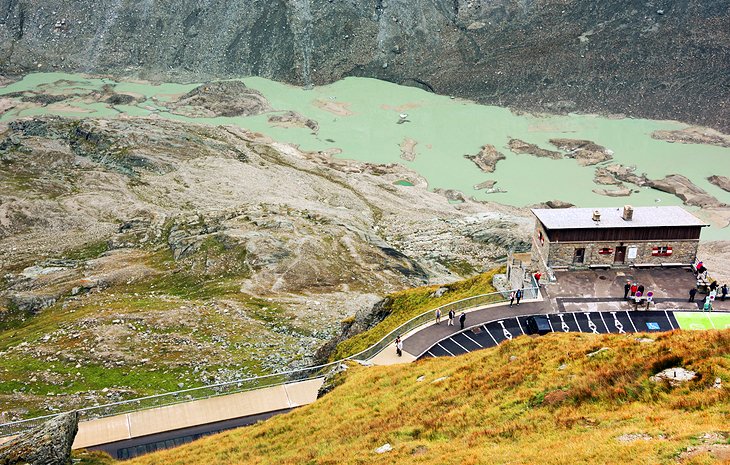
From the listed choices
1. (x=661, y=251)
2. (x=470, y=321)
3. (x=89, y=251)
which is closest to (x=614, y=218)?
(x=661, y=251)

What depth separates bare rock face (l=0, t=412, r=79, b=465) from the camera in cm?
2648

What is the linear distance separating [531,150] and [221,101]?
52.6 m

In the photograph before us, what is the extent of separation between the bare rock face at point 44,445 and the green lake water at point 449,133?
2767 inches

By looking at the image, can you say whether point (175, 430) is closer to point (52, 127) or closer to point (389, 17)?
point (52, 127)

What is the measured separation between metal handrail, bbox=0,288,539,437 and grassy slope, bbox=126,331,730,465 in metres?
4.86

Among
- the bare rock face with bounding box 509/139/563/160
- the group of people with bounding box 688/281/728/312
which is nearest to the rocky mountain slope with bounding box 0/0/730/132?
the bare rock face with bounding box 509/139/563/160

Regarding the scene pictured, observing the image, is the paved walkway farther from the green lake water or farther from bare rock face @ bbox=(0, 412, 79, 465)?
the green lake water

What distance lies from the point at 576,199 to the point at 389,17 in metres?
63.7

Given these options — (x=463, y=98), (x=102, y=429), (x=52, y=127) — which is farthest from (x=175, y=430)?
(x=463, y=98)

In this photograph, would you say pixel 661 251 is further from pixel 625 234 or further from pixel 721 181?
pixel 721 181

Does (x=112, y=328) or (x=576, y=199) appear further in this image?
(x=576, y=199)

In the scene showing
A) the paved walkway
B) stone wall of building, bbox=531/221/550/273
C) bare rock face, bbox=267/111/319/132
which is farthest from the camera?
bare rock face, bbox=267/111/319/132

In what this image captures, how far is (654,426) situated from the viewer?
60.9 ft

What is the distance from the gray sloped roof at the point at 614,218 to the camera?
130 ft
